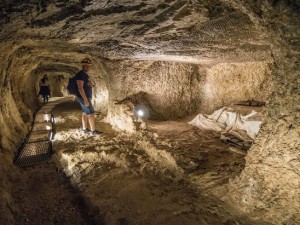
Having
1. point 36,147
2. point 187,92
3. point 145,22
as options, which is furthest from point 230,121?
point 36,147

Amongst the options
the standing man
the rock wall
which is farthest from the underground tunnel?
the standing man

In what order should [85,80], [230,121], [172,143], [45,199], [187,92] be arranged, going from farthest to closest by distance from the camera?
[187,92], [85,80], [230,121], [172,143], [45,199]

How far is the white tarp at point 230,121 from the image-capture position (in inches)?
168

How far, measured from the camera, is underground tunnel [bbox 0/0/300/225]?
2.02 m

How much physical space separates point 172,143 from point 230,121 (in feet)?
6.12

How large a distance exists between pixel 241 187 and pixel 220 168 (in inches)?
22.9

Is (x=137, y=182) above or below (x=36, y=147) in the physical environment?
below

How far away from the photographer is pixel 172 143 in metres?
3.96

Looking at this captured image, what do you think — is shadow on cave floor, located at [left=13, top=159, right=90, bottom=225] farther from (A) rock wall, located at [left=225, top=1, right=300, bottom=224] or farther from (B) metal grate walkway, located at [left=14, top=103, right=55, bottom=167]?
(A) rock wall, located at [left=225, top=1, right=300, bottom=224]

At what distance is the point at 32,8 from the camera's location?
6.77 ft

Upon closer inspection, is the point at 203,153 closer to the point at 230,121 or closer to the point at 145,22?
the point at 230,121

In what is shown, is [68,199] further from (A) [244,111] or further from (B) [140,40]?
(A) [244,111]

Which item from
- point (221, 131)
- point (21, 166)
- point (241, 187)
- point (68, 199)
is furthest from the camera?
point (221, 131)

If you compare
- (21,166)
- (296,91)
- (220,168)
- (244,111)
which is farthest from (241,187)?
(21,166)
